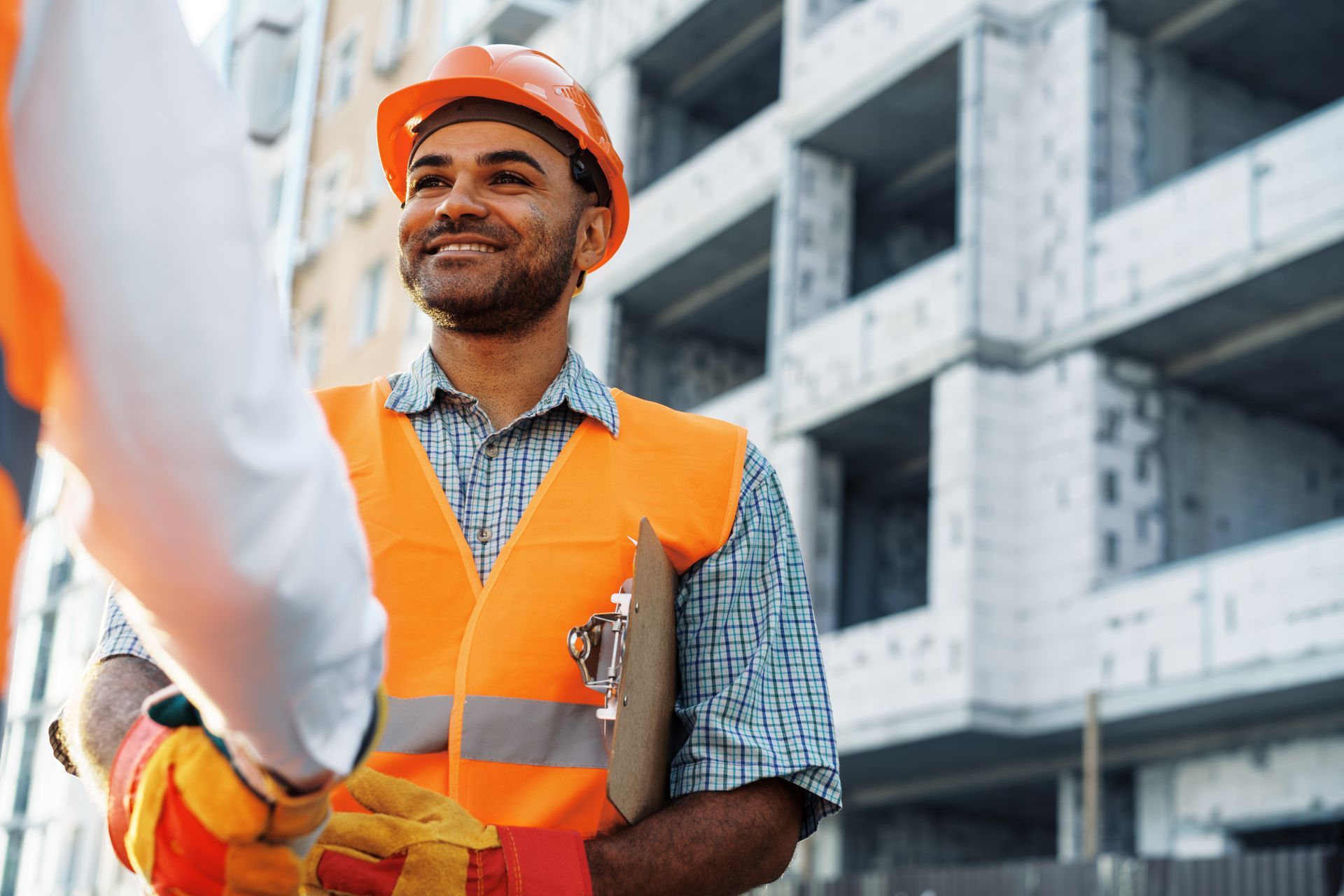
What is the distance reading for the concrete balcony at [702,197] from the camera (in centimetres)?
1906

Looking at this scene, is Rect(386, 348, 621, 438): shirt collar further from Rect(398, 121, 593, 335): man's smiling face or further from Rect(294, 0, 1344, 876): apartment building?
Rect(294, 0, 1344, 876): apartment building

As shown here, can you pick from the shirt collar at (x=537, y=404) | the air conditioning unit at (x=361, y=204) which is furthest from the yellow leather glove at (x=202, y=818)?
the air conditioning unit at (x=361, y=204)

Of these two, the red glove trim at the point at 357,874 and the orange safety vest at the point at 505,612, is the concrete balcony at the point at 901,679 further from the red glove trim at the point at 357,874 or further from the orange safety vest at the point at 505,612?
the red glove trim at the point at 357,874

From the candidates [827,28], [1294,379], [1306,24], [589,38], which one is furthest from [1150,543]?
[589,38]

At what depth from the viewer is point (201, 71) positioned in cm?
107

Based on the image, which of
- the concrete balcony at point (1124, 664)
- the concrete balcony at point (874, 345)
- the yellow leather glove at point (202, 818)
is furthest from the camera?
the concrete balcony at point (874, 345)

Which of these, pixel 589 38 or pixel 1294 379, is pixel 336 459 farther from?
pixel 589 38

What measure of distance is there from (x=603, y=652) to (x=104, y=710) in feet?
2.26

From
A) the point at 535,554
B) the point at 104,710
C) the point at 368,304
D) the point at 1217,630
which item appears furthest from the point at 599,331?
the point at 104,710

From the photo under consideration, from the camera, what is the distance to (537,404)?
2834 millimetres

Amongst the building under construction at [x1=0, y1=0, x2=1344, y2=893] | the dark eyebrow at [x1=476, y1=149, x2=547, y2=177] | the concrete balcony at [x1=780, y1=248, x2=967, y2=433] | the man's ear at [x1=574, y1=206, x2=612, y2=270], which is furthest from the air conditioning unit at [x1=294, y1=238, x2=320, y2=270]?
the dark eyebrow at [x1=476, y1=149, x2=547, y2=177]

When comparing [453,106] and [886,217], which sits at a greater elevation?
[886,217]

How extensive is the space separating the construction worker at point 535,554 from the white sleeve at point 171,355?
2.99 ft

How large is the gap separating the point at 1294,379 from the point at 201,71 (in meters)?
15.3
